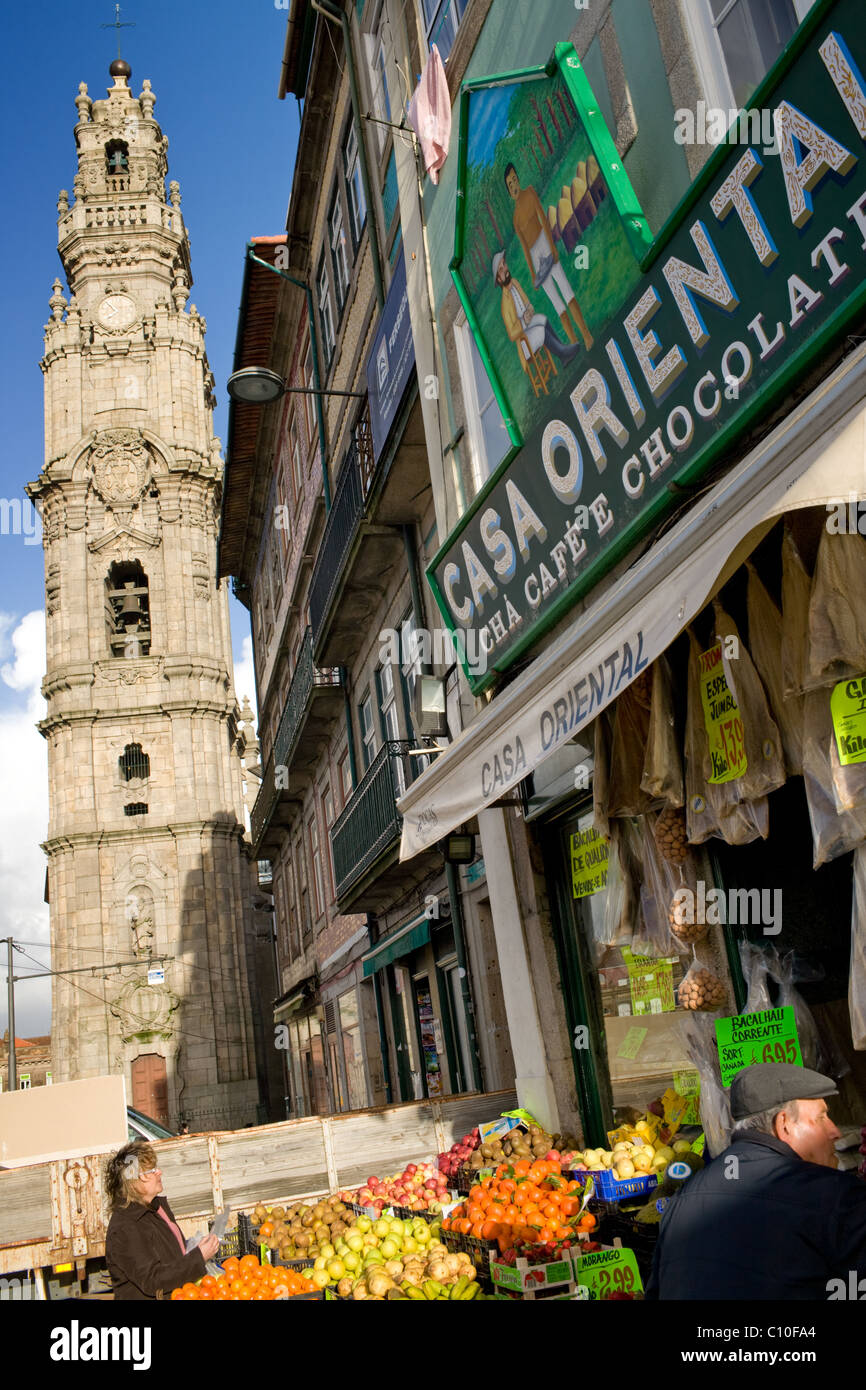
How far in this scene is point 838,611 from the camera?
4.09 meters

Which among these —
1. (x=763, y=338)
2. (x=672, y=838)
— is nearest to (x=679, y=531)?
(x=763, y=338)

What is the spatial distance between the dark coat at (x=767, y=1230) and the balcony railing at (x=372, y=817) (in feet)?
28.0

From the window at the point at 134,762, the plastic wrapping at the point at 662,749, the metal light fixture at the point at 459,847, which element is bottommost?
the plastic wrapping at the point at 662,749

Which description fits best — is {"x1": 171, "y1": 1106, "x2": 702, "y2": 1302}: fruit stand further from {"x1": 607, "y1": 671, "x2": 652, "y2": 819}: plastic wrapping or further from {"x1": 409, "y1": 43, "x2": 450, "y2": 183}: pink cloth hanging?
{"x1": 409, "y1": 43, "x2": 450, "y2": 183}: pink cloth hanging

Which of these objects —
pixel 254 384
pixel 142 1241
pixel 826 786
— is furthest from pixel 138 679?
pixel 826 786

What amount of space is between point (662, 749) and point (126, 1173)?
373 cm

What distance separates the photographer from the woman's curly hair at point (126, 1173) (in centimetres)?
593

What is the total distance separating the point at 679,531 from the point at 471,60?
22.0ft

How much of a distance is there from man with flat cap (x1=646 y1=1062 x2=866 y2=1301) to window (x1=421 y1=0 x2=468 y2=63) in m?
9.42

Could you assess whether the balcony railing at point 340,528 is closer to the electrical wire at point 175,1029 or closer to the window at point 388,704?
the window at point 388,704

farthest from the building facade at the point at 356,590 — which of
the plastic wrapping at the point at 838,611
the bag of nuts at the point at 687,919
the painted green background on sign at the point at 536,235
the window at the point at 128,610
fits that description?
the window at the point at 128,610

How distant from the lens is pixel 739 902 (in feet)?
18.4

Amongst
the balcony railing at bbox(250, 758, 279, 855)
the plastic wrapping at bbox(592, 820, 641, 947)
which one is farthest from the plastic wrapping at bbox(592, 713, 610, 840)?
the balcony railing at bbox(250, 758, 279, 855)
